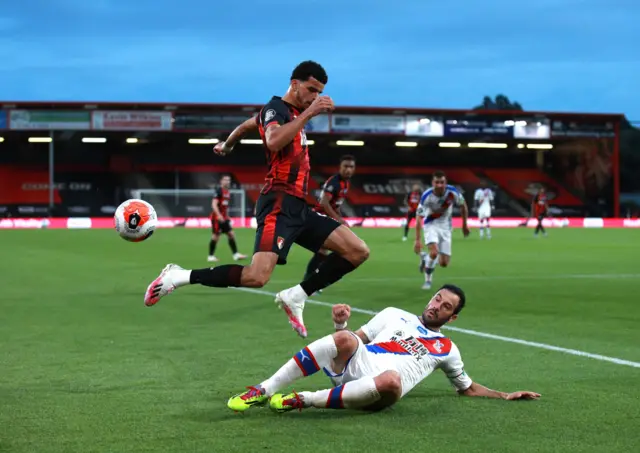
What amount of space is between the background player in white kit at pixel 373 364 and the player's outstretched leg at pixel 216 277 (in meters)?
1.44

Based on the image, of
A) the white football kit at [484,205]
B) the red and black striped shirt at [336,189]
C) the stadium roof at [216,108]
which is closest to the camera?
the red and black striped shirt at [336,189]

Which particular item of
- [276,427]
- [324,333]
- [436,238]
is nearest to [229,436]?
[276,427]

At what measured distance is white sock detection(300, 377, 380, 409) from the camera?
5.94 m

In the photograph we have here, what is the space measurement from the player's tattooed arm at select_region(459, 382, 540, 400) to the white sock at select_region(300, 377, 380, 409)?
0.95 metres

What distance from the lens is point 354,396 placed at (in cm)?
596

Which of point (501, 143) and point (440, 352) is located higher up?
point (501, 143)

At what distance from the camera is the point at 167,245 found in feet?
101

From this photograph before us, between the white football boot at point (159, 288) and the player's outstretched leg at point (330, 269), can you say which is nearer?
the white football boot at point (159, 288)

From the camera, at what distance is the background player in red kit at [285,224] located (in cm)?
770

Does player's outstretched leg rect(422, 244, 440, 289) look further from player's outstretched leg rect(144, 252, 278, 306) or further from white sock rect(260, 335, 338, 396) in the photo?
white sock rect(260, 335, 338, 396)

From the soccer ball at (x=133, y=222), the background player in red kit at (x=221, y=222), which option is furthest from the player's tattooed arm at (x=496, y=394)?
the background player in red kit at (x=221, y=222)

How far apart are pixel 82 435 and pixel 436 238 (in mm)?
11479

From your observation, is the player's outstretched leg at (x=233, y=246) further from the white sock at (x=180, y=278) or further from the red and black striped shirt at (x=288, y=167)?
the white sock at (x=180, y=278)

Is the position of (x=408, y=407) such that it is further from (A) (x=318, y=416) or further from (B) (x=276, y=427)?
(B) (x=276, y=427)
